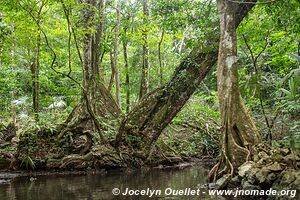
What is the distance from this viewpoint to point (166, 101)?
43.5 feet

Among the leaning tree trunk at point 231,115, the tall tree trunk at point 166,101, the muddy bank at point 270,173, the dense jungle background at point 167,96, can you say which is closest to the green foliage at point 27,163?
the dense jungle background at point 167,96

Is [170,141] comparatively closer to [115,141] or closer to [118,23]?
[115,141]

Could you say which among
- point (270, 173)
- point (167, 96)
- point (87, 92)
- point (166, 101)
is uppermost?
point (87, 92)

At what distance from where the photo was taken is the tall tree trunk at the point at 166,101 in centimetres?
1296

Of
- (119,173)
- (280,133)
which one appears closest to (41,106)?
(119,173)

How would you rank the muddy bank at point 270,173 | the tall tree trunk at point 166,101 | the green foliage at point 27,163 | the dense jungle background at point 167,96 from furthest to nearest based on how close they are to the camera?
the tall tree trunk at point 166,101, the green foliage at point 27,163, the dense jungle background at point 167,96, the muddy bank at point 270,173

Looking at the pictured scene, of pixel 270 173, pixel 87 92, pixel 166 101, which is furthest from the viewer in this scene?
pixel 166 101

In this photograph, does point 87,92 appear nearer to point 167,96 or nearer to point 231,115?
point 167,96

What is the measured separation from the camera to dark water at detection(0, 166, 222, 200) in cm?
794

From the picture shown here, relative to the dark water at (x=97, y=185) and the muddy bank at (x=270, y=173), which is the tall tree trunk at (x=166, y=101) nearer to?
the dark water at (x=97, y=185)

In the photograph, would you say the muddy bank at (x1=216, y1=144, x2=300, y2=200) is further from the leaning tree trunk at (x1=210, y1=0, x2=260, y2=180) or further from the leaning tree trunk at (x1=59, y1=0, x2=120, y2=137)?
the leaning tree trunk at (x1=59, y1=0, x2=120, y2=137)

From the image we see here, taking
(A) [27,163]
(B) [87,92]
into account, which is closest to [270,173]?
(B) [87,92]

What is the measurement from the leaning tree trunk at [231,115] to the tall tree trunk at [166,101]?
271cm

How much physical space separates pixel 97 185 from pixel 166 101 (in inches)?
188
